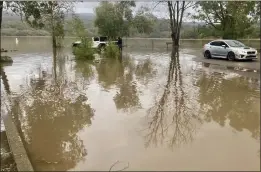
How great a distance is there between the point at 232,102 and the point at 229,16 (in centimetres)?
2486

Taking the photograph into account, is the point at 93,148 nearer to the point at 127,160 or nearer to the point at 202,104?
the point at 127,160

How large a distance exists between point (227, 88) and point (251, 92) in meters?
1.11

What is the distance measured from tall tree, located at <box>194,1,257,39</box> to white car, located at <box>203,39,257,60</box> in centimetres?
679

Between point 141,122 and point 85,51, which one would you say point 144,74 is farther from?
point 85,51

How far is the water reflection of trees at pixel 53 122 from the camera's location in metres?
6.62

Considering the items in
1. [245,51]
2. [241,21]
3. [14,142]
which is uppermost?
[241,21]

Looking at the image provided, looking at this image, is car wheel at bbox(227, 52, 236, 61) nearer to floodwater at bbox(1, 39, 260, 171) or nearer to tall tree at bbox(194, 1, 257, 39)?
floodwater at bbox(1, 39, 260, 171)

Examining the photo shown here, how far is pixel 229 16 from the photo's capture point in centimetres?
3306

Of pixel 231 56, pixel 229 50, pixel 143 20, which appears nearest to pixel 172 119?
pixel 231 56

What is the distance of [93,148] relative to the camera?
6898 mm

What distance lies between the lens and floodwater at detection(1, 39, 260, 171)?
20.3 feet

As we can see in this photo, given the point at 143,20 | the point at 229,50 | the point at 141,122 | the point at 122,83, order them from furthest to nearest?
the point at 143,20 → the point at 229,50 → the point at 122,83 → the point at 141,122

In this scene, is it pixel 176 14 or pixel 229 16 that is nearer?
pixel 229 16

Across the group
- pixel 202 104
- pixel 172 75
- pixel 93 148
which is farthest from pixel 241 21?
pixel 93 148
